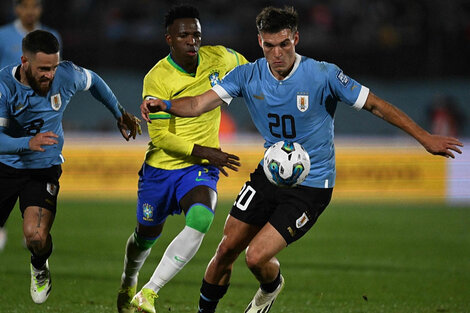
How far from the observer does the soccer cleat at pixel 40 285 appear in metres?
6.77

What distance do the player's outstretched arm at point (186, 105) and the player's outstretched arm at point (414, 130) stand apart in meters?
1.16

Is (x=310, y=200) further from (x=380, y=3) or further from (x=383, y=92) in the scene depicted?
(x=380, y=3)

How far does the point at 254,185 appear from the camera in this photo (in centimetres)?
616

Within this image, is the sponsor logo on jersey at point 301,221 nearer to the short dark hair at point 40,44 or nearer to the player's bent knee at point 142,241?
the player's bent knee at point 142,241

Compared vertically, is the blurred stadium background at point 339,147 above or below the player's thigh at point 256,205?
below

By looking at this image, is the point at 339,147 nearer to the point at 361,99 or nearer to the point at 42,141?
the point at 361,99

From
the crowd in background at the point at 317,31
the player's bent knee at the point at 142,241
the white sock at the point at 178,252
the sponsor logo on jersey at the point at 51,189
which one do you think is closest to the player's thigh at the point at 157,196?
the player's bent knee at the point at 142,241

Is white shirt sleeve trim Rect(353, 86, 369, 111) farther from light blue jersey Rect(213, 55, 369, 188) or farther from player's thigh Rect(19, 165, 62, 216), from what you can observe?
player's thigh Rect(19, 165, 62, 216)

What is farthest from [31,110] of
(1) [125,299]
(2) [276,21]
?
(2) [276,21]

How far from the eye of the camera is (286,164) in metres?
5.79

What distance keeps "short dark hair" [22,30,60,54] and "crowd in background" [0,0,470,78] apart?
1168cm

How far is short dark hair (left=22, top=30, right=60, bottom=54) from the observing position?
20.5 feet

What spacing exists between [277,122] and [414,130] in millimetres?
994

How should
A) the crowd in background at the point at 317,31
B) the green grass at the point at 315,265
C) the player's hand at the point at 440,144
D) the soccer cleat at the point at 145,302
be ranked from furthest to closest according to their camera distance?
the crowd in background at the point at 317,31 → the green grass at the point at 315,265 → the soccer cleat at the point at 145,302 → the player's hand at the point at 440,144
